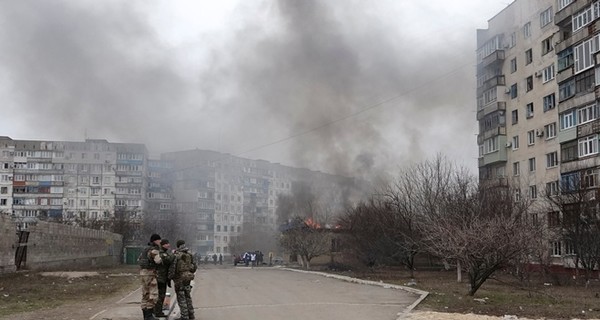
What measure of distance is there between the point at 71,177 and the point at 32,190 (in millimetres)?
7979

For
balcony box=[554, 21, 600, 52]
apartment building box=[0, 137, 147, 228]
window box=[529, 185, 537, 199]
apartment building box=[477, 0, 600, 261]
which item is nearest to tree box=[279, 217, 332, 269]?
apartment building box=[477, 0, 600, 261]

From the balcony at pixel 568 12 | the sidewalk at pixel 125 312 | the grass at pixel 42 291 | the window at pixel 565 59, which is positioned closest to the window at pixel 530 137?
the window at pixel 565 59

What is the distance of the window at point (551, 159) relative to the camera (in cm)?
4316

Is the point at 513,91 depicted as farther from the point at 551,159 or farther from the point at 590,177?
the point at 590,177

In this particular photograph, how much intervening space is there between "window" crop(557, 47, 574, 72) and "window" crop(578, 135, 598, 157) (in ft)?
18.5

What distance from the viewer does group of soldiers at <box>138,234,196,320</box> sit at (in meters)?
11.8

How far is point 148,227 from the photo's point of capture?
72.4 metres

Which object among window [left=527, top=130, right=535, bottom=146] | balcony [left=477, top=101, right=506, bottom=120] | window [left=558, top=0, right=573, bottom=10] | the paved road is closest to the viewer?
the paved road

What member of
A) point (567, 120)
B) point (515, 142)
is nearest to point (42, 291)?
point (567, 120)

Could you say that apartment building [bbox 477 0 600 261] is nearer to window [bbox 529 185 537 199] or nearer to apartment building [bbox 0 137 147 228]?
window [bbox 529 185 537 199]

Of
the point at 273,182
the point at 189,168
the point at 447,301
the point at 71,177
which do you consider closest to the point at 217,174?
the point at 189,168

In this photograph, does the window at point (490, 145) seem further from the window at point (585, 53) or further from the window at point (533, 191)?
the window at point (585, 53)

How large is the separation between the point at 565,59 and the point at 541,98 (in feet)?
16.1

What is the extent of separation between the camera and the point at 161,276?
12.1 m
